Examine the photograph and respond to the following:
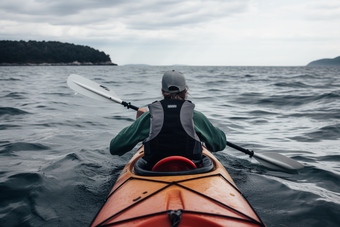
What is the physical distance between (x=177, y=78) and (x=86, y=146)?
3.49 meters

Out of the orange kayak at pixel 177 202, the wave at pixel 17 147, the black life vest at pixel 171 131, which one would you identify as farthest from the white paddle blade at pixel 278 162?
the wave at pixel 17 147

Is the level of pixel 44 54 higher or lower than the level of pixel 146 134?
higher

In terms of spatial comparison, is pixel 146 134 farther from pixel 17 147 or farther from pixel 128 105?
pixel 17 147

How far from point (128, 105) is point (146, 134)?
2383 millimetres

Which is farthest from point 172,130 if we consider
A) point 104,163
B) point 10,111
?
point 10,111

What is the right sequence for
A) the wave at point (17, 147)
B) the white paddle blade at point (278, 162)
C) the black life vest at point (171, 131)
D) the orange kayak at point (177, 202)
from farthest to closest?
the wave at point (17, 147)
the white paddle blade at point (278, 162)
the black life vest at point (171, 131)
the orange kayak at point (177, 202)

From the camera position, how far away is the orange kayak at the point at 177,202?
161cm

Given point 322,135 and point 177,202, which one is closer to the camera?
point 177,202

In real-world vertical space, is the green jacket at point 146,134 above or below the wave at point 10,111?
above

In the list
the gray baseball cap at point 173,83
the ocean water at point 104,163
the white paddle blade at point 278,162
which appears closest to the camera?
the gray baseball cap at point 173,83

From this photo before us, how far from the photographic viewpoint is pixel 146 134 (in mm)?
2535

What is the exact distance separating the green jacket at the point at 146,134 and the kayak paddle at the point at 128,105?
1259 mm

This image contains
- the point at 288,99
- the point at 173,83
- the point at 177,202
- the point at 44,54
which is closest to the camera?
the point at 177,202

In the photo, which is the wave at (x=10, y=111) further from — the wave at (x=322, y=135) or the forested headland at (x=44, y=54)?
the forested headland at (x=44, y=54)
